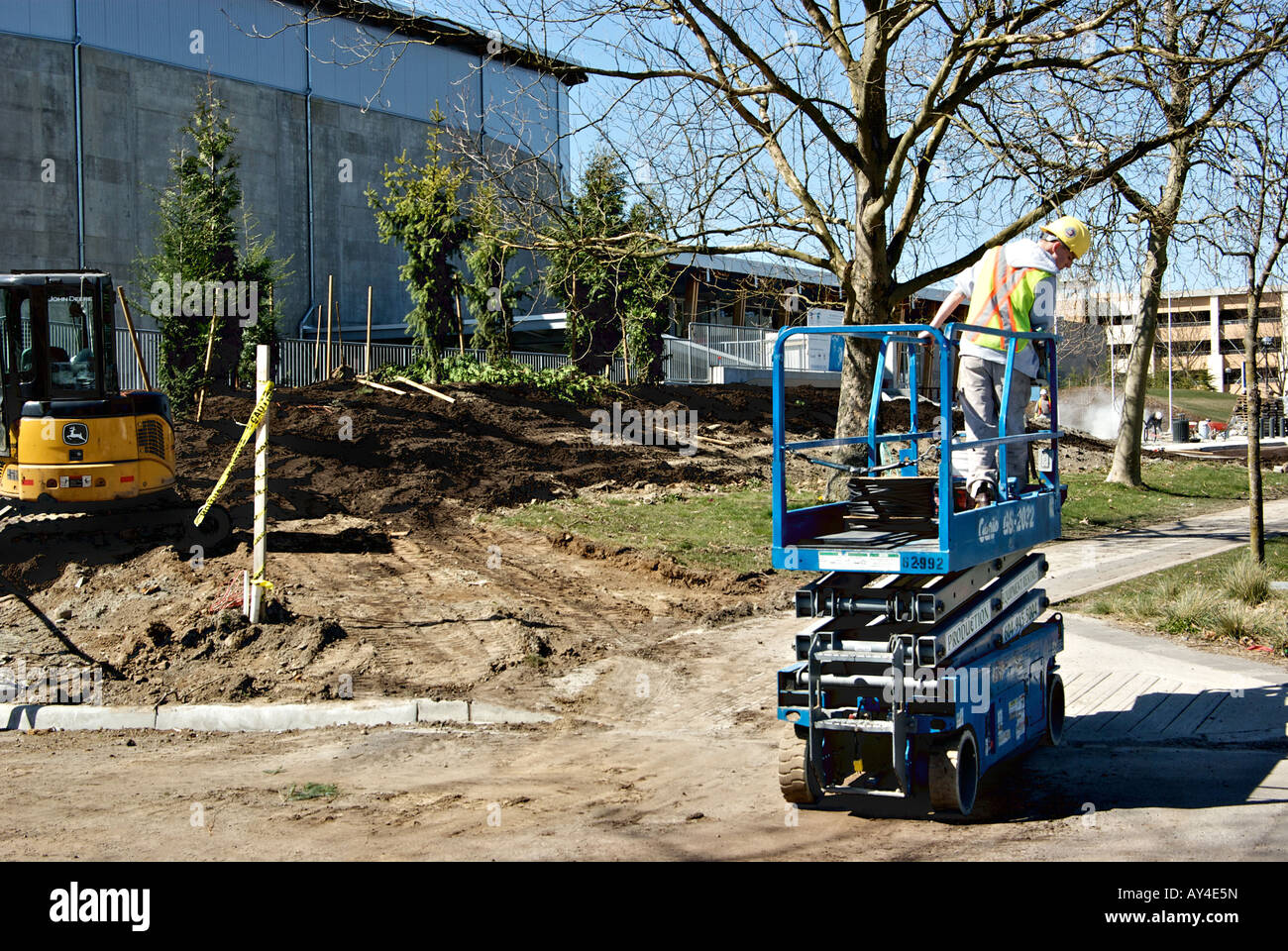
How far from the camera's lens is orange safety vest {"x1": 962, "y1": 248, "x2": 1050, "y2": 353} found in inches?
283

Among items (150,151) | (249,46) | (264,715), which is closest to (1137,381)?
(264,715)

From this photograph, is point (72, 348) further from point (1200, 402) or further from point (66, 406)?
point (1200, 402)

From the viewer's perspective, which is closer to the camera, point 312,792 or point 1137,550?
point 312,792

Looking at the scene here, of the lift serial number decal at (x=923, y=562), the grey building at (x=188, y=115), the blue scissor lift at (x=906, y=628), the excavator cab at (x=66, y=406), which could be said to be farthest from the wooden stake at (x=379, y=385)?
the lift serial number decal at (x=923, y=562)

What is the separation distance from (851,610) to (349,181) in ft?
131

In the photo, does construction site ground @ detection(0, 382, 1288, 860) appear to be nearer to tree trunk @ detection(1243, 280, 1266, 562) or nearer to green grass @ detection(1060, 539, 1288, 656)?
green grass @ detection(1060, 539, 1288, 656)

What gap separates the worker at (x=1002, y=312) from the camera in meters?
7.02

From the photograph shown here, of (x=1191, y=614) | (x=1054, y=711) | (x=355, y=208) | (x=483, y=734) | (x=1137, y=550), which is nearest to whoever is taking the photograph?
(x=1054, y=711)

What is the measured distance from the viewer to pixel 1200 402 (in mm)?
66312

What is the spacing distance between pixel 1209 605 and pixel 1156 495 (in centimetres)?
1313

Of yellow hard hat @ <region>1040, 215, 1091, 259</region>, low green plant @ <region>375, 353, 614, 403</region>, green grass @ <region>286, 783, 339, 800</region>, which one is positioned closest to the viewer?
yellow hard hat @ <region>1040, 215, 1091, 259</region>

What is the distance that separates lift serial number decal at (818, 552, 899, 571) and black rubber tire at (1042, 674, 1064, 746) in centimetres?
245

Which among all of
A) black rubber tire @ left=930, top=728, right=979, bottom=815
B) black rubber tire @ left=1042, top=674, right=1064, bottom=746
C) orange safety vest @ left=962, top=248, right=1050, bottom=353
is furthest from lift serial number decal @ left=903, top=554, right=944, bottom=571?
black rubber tire @ left=1042, top=674, right=1064, bottom=746
